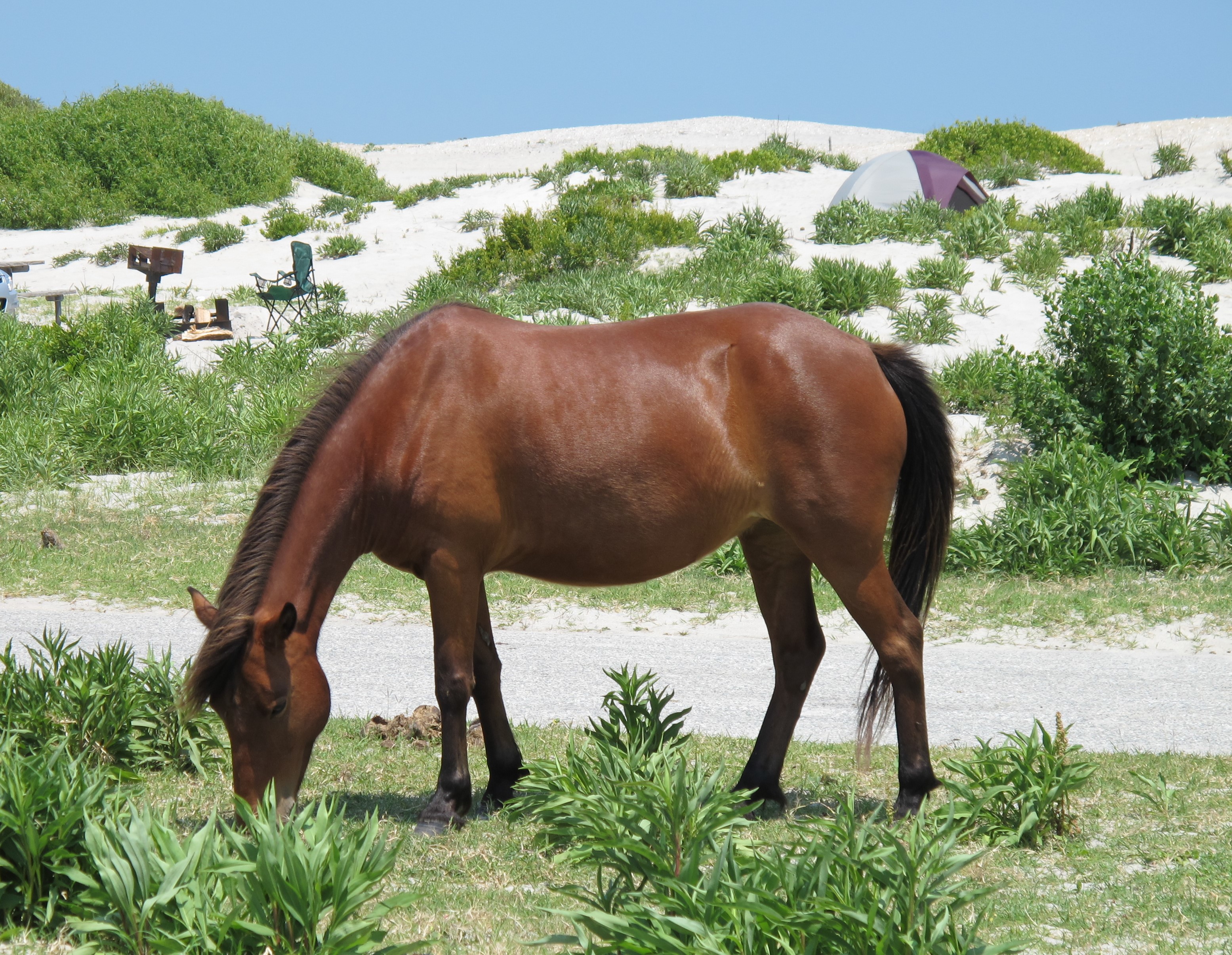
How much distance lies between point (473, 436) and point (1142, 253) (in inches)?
353

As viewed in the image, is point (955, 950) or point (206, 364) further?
point (206, 364)

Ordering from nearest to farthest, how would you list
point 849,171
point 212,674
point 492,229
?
point 212,674 → point 492,229 → point 849,171

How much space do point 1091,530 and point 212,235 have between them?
61.1ft

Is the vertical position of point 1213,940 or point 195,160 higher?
point 195,160

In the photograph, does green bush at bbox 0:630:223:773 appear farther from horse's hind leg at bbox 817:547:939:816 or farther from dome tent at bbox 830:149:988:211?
dome tent at bbox 830:149:988:211

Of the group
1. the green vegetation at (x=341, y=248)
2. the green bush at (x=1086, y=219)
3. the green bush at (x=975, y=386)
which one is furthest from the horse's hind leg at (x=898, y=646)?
the green vegetation at (x=341, y=248)

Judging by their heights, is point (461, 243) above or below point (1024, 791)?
above

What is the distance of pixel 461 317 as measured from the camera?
4.14 metres

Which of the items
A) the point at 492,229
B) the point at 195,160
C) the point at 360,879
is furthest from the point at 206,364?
the point at 195,160

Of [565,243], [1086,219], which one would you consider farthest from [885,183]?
[565,243]

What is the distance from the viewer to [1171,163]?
2034 centimetres

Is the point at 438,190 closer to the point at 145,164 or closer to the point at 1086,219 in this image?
the point at 145,164

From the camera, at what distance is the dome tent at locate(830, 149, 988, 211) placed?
60.0 ft

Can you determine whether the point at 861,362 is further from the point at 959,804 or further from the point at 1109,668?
the point at 1109,668
